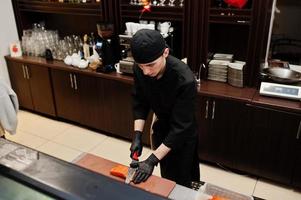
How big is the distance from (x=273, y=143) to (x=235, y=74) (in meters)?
0.68

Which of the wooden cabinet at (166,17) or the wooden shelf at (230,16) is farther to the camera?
the wooden cabinet at (166,17)

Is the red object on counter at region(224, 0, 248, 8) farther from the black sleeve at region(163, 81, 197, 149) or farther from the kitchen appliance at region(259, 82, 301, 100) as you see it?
the black sleeve at region(163, 81, 197, 149)

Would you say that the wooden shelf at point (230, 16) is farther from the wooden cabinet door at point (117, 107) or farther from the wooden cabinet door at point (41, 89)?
the wooden cabinet door at point (41, 89)

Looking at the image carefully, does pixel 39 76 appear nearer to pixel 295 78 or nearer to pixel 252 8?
pixel 252 8

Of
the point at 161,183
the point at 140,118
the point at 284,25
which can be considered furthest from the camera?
the point at 284,25

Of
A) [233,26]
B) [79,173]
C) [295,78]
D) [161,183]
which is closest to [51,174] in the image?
[79,173]

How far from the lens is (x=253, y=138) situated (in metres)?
2.50

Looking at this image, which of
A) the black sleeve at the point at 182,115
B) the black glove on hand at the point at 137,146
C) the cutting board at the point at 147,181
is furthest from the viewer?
the black glove on hand at the point at 137,146

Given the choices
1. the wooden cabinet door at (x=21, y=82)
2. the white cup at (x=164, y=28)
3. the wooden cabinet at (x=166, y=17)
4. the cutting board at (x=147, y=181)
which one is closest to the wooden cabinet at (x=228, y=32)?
the wooden cabinet at (x=166, y=17)

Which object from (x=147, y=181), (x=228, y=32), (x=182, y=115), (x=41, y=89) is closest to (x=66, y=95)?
(x=41, y=89)

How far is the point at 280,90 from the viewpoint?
2.41 meters

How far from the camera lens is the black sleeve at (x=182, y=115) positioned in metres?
1.62

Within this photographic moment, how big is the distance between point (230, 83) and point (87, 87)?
1.56 metres

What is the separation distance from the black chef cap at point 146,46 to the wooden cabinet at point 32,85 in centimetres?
236
